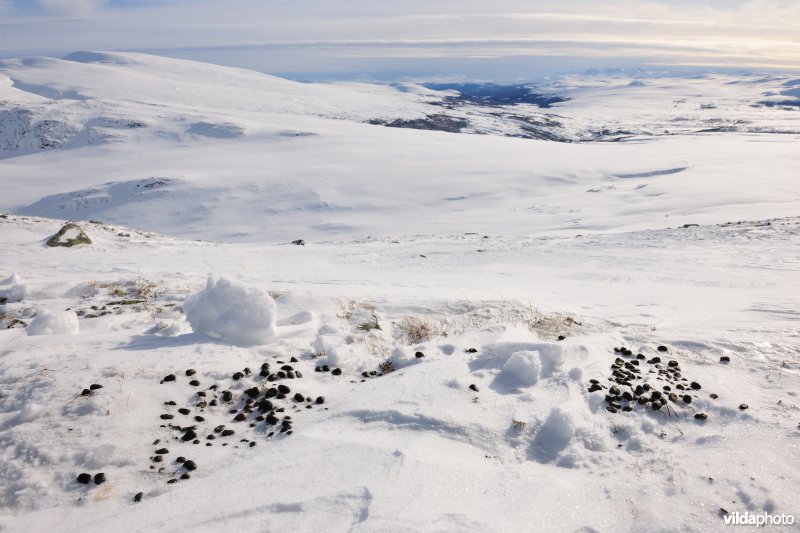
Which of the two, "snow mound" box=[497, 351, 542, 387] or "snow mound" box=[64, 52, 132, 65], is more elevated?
"snow mound" box=[64, 52, 132, 65]

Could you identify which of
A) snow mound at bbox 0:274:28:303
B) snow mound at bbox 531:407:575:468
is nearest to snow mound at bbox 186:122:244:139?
snow mound at bbox 0:274:28:303

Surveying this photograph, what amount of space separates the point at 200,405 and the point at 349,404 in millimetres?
1323

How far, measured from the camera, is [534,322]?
6.49 meters

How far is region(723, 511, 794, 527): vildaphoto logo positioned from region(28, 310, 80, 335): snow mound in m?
6.47

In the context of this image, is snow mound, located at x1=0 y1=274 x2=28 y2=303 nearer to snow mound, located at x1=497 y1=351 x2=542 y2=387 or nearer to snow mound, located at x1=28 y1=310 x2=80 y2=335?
snow mound, located at x1=28 y1=310 x2=80 y2=335

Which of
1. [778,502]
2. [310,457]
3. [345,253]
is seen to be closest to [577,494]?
[778,502]

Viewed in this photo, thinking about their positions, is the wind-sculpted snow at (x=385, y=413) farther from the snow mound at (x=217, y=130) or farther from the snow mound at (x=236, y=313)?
the snow mound at (x=217, y=130)

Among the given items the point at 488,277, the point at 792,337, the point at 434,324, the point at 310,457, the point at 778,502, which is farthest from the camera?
the point at 488,277

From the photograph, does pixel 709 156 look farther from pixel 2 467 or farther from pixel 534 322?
pixel 2 467

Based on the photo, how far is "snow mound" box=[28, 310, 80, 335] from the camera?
5.64m

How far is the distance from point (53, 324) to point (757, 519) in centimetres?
681

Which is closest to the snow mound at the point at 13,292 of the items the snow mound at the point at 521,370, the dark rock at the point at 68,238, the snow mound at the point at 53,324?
the snow mound at the point at 53,324

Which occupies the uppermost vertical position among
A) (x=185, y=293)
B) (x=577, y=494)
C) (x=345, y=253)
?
(x=577, y=494)

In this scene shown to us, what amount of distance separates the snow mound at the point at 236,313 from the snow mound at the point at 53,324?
147 cm
